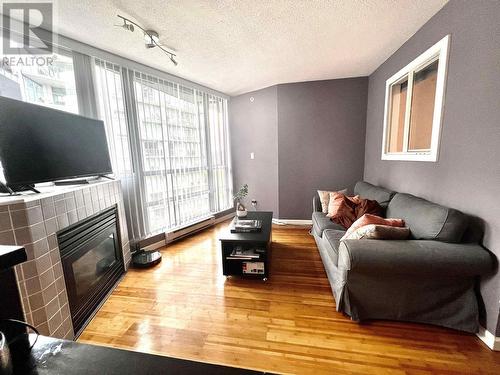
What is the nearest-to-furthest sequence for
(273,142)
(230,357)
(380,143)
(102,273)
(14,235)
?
(14,235)
(230,357)
(102,273)
(380,143)
(273,142)

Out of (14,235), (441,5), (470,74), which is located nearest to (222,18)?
(441,5)

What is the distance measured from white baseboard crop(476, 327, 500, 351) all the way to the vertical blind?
3.39 meters

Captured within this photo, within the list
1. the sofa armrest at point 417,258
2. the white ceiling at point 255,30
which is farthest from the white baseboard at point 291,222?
the white ceiling at point 255,30

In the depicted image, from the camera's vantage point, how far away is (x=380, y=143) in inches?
121

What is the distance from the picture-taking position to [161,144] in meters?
3.06

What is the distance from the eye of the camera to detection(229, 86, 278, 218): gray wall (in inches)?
154

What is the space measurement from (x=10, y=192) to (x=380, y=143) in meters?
3.89

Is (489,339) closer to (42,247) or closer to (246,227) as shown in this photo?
(246,227)

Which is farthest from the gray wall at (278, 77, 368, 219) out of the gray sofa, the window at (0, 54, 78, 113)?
the window at (0, 54, 78, 113)

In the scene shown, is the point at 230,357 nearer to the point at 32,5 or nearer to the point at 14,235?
the point at 14,235

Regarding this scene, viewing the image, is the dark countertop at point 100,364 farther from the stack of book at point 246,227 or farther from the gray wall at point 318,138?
the gray wall at point 318,138

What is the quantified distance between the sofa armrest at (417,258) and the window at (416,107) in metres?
0.89

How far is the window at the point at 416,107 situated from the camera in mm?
1925

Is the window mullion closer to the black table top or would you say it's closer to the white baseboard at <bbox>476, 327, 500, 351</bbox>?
the white baseboard at <bbox>476, 327, 500, 351</bbox>
